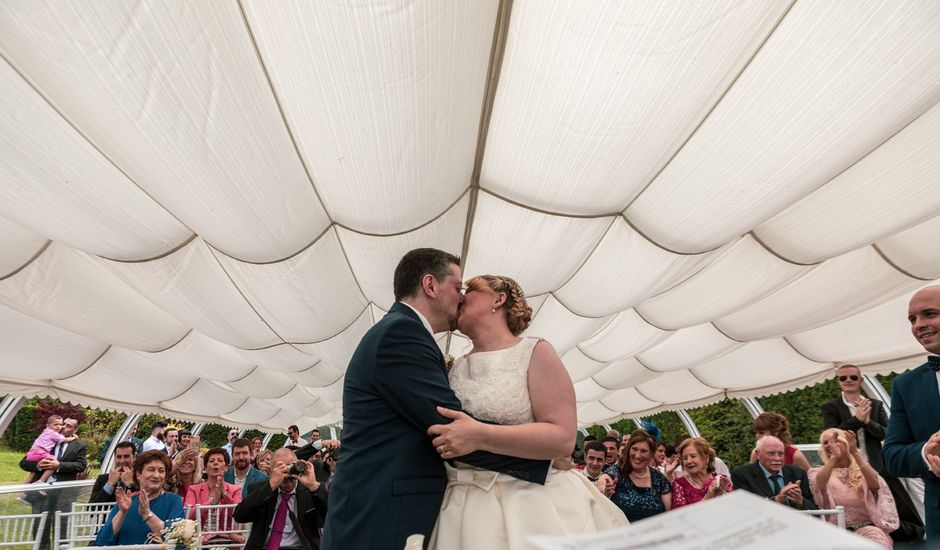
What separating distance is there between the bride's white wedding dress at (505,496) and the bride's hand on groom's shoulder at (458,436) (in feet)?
0.73

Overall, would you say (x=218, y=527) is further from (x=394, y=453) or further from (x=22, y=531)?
(x=394, y=453)

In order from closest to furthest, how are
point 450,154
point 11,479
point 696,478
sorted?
point 450,154 < point 696,478 < point 11,479

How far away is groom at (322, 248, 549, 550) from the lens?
5.12ft

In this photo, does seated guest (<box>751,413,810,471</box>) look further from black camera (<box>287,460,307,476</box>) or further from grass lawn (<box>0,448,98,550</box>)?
grass lawn (<box>0,448,98,550</box>)

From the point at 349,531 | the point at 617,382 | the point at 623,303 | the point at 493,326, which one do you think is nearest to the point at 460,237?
the point at 623,303

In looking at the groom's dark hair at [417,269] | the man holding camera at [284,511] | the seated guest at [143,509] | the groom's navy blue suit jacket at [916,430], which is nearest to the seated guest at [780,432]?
the groom's navy blue suit jacket at [916,430]

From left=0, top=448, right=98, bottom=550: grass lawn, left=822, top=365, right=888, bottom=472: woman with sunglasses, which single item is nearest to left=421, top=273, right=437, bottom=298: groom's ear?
left=822, top=365, right=888, bottom=472: woman with sunglasses

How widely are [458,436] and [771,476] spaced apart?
12.8 ft

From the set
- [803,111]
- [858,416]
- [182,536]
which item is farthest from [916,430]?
[182,536]

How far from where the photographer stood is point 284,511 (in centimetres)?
430

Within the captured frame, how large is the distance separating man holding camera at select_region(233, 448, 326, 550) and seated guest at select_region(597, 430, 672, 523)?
7.25ft

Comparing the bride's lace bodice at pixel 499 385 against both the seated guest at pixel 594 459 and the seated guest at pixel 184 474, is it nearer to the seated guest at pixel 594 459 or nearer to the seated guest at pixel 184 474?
the seated guest at pixel 594 459

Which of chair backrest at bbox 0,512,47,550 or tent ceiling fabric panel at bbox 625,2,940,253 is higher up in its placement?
tent ceiling fabric panel at bbox 625,2,940,253

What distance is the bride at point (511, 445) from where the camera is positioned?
5.05ft
